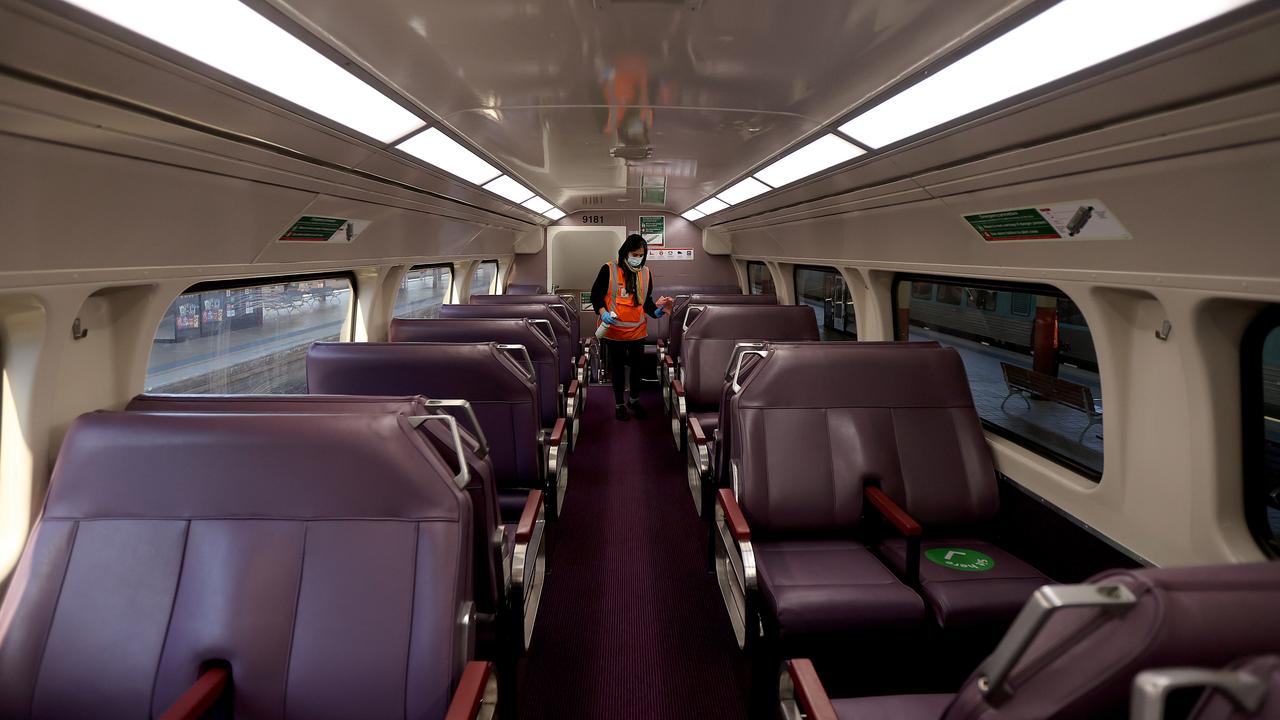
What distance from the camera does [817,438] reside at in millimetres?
3248

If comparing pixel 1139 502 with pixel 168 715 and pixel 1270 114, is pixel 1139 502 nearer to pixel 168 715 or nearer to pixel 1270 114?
pixel 1270 114

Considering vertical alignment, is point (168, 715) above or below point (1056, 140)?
below

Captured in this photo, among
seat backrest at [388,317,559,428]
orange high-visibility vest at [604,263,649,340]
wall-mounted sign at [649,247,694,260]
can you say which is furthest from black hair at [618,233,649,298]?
wall-mounted sign at [649,247,694,260]

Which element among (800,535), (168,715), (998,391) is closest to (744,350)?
(800,535)

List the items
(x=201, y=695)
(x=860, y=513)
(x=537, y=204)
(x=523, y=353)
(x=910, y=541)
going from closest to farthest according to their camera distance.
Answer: (x=201, y=695)
(x=910, y=541)
(x=860, y=513)
(x=523, y=353)
(x=537, y=204)

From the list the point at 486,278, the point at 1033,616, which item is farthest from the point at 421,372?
the point at 486,278

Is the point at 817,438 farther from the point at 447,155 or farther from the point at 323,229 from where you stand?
the point at 323,229

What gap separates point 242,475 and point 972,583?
9.72 feet

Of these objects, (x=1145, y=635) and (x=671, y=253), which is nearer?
(x=1145, y=635)

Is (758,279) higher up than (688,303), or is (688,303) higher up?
(758,279)

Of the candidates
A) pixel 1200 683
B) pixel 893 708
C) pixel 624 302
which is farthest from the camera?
pixel 624 302

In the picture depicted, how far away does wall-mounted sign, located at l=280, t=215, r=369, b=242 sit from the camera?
138 inches

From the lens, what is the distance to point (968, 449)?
3248mm

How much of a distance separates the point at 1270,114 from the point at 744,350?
92.1 inches
